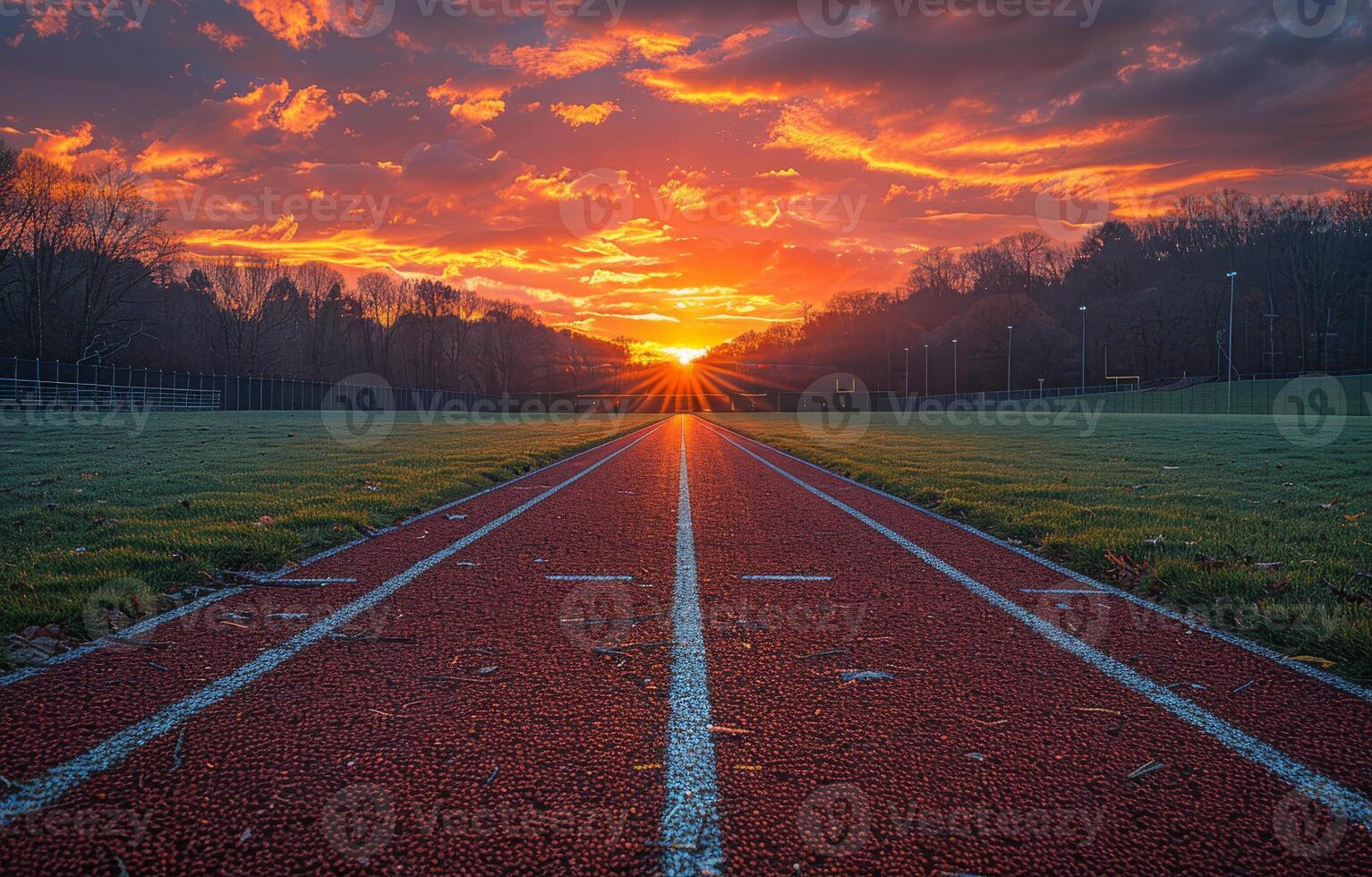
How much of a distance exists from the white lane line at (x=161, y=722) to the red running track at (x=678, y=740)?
0.6 inches

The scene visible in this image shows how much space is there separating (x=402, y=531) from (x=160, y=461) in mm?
8971

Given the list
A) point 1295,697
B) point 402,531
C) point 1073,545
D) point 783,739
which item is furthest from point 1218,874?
point 402,531

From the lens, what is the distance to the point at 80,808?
7.66 feet

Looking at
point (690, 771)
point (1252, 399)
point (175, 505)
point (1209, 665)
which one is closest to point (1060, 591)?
point (1209, 665)

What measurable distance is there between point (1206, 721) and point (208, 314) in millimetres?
82754

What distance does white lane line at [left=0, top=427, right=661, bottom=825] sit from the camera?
241cm

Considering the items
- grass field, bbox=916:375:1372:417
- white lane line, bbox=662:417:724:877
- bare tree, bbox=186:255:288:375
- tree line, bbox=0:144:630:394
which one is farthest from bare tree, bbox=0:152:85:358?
grass field, bbox=916:375:1372:417

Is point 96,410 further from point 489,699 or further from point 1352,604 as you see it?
point 1352,604

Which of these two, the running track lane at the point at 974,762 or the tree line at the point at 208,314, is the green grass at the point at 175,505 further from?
the tree line at the point at 208,314

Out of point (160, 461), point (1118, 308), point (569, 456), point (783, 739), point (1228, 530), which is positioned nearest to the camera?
point (783, 739)

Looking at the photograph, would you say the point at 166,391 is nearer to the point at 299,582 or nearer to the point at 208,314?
the point at 208,314

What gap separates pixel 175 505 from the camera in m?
8.30

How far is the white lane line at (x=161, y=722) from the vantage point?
7.91ft

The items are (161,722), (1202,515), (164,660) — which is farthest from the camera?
(1202,515)
